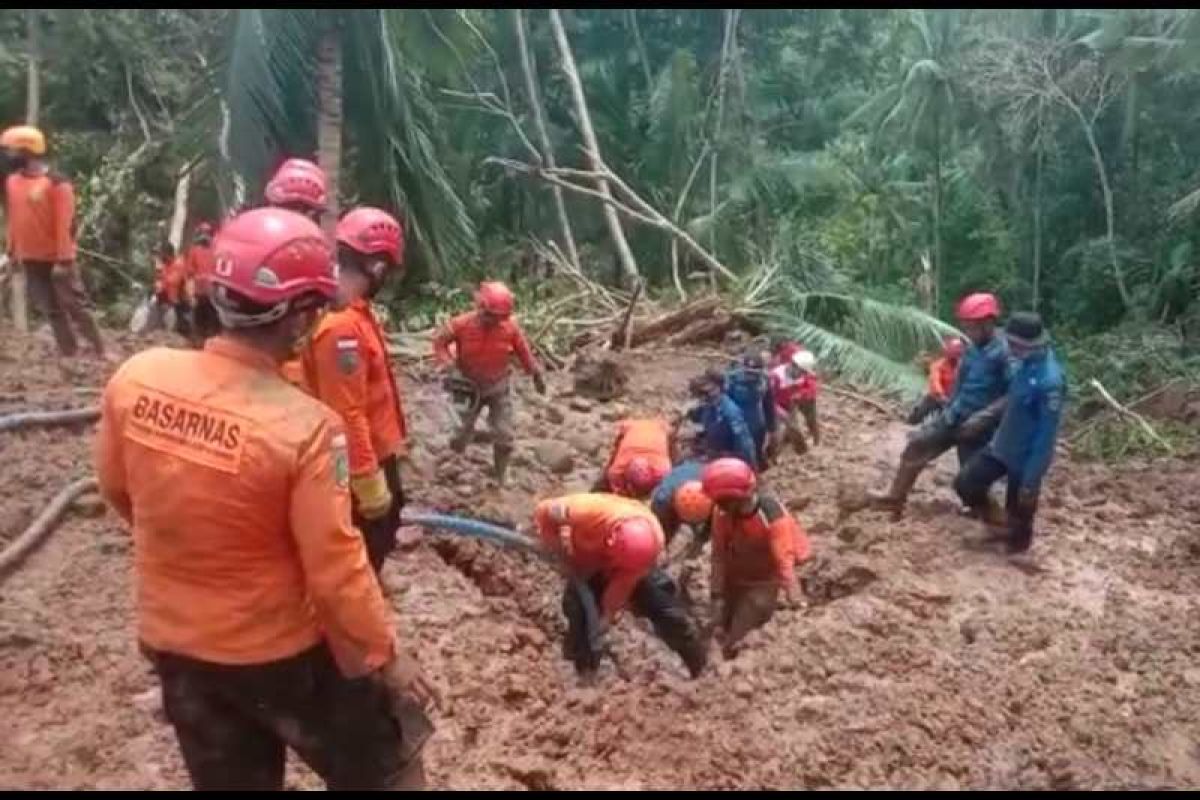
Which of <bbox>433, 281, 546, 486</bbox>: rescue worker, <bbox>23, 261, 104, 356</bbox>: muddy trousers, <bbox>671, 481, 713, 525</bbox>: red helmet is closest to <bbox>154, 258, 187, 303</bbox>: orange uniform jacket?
<bbox>23, 261, 104, 356</bbox>: muddy trousers

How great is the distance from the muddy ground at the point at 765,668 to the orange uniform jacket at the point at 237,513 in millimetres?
1687

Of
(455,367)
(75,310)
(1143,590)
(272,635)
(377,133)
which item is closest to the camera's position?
(272,635)

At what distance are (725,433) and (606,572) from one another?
2099mm

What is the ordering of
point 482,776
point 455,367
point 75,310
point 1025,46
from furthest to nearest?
1. point 1025,46
2. point 75,310
3. point 455,367
4. point 482,776

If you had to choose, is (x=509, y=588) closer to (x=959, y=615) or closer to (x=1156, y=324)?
(x=959, y=615)

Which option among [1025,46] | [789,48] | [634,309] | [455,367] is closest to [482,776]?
[455,367]

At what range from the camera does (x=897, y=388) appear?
13.4 metres

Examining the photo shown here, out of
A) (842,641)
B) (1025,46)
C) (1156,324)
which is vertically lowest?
(1156,324)

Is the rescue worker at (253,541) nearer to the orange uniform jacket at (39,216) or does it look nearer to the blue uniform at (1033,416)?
the blue uniform at (1033,416)

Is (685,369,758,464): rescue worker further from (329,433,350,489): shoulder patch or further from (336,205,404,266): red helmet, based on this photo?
(329,433,350,489): shoulder patch

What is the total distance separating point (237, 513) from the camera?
2.79 m

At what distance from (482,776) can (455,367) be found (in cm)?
443

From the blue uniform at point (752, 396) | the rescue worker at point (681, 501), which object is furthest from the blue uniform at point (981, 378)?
the rescue worker at point (681, 501)

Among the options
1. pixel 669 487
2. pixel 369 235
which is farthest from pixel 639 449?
pixel 369 235
